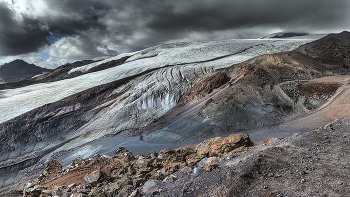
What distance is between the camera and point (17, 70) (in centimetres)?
11631

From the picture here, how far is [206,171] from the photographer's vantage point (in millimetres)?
4676

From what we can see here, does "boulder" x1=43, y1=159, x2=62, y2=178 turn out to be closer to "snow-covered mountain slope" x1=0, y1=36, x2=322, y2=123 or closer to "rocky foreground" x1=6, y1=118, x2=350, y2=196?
"rocky foreground" x1=6, y1=118, x2=350, y2=196

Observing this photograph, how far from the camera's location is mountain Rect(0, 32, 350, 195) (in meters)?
13.6

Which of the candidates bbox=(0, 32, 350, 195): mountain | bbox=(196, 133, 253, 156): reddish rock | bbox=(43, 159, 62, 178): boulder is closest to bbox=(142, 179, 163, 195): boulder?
bbox=(196, 133, 253, 156): reddish rock

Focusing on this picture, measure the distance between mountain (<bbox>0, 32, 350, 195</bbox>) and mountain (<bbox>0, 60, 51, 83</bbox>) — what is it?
105879 mm

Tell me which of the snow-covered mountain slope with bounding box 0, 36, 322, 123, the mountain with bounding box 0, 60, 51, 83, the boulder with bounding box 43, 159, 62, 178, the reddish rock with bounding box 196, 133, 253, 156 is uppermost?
the mountain with bounding box 0, 60, 51, 83

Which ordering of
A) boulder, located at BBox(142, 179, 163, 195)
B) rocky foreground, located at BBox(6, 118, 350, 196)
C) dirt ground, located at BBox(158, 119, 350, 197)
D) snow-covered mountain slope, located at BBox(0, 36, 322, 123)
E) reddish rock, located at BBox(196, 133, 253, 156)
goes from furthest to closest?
snow-covered mountain slope, located at BBox(0, 36, 322, 123) < reddish rock, located at BBox(196, 133, 253, 156) < boulder, located at BBox(142, 179, 163, 195) < rocky foreground, located at BBox(6, 118, 350, 196) < dirt ground, located at BBox(158, 119, 350, 197)

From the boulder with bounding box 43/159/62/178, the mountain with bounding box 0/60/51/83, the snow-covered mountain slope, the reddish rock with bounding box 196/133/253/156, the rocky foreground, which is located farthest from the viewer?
the mountain with bounding box 0/60/51/83

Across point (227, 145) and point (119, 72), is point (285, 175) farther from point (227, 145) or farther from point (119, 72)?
point (119, 72)

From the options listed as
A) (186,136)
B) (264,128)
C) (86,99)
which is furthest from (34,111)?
(264,128)

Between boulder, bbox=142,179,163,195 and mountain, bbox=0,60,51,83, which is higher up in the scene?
mountain, bbox=0,60,51,83

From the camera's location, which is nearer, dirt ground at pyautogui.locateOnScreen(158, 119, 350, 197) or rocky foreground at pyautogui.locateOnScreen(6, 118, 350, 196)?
dirt ground at pyautogui.locateOnScreen(158, 119, 350, 197)

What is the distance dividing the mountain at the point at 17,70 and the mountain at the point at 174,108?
10588 cm

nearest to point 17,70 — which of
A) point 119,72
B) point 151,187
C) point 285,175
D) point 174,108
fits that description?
point 119,72
